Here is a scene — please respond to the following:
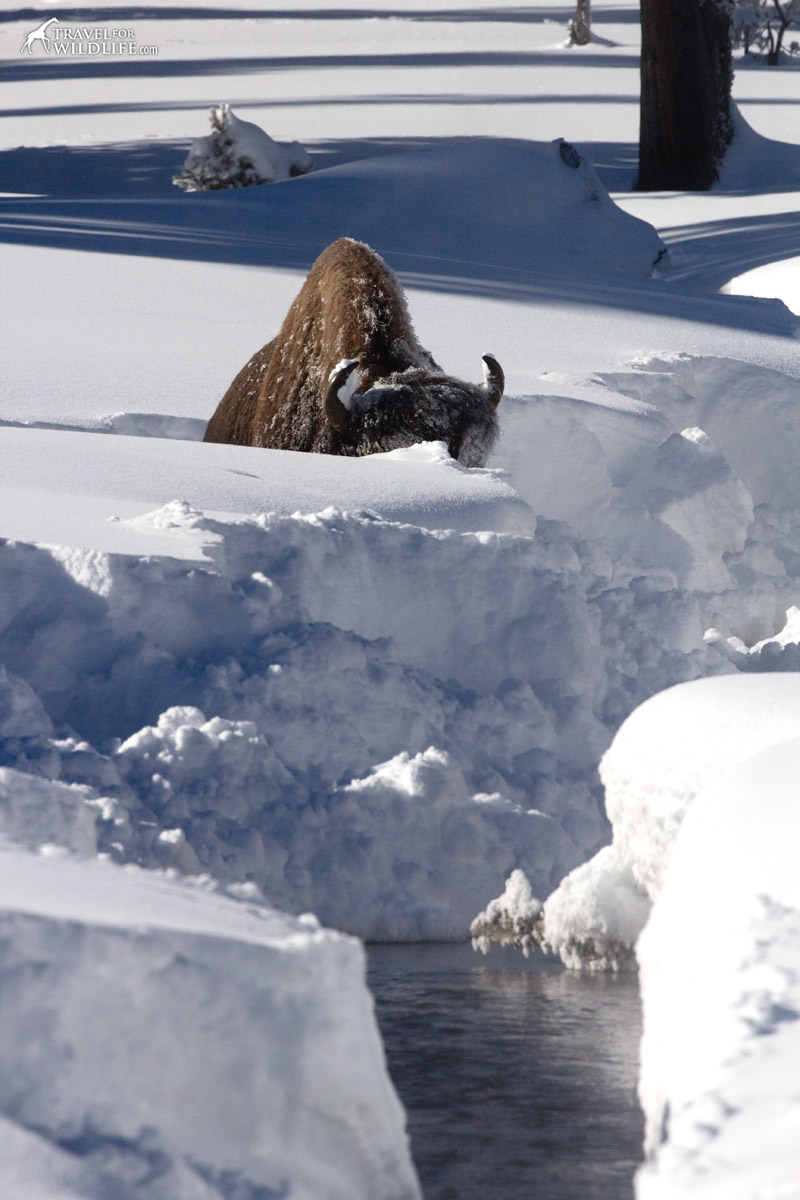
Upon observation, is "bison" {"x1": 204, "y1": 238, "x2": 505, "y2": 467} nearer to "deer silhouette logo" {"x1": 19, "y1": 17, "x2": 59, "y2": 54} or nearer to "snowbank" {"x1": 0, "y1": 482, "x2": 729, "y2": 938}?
"snowbank" {"x1": 0, "y1": 482, "x2": 729, "y2": 938}

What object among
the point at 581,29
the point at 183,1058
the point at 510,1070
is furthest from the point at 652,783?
the point at 581,29

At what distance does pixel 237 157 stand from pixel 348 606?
15.1 metres

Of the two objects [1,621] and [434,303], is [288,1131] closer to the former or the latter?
[1,621]

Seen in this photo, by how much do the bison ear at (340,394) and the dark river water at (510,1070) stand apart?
2.81 m

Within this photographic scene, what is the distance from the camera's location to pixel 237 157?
18391 mm

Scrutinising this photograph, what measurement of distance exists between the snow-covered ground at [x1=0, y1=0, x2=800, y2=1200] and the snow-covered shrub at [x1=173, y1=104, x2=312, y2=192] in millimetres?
7990

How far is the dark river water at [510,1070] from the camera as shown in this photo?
2621 mm

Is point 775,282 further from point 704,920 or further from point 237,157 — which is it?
point 704,920

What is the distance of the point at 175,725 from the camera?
3.74m

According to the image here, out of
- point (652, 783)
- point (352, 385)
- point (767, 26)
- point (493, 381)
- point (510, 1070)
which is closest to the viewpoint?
point (510, 1070)

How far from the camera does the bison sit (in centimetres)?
589

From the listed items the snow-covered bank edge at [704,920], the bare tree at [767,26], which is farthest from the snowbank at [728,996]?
the bare tree at [767,26]

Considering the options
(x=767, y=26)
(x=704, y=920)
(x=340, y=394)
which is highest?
(x=767, y=26)

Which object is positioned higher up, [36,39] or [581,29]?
[581,29]
